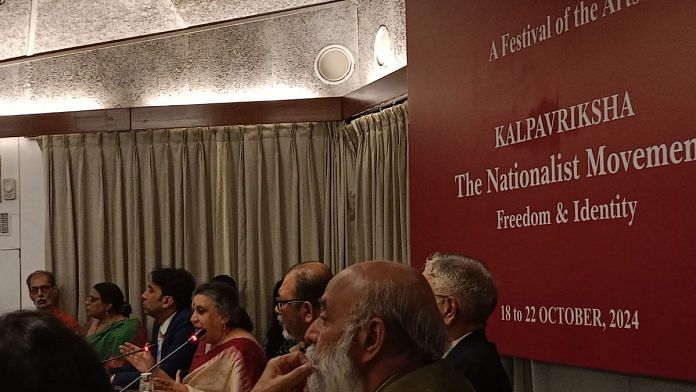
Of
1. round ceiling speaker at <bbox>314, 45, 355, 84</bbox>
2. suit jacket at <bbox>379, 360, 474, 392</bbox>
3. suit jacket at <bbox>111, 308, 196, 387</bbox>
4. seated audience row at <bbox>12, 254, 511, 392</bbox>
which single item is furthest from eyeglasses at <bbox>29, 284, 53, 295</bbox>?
suit jacket at <bbox>379, 360, 474, 392</bbox>

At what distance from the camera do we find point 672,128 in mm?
3293

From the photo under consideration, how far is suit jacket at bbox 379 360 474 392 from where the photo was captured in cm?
226

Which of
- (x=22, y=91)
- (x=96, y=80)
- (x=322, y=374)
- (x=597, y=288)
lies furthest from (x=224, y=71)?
(x=322, y=374)

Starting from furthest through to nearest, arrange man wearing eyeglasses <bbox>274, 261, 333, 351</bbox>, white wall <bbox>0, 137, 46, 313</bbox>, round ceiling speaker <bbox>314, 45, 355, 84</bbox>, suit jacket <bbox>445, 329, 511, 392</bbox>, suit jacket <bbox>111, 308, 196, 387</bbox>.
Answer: white wall <bbox>0, 137, 46, 313</bbox> < round ceiling speaker <bbox>314, 45, 355, 84</bbox> < suit jacket <bbox>111, 308, 196, 387</bbox> < man wearing eyeglasses <bbox>274, 261, 333, 351</bbox> < suit jacket <bbox>445, 329, 511, 392</bbox>

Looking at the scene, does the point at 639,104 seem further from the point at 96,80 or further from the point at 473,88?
the point at 96,80

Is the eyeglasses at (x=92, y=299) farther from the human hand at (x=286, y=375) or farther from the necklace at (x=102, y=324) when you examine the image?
the human hand at (x=286, y=375)

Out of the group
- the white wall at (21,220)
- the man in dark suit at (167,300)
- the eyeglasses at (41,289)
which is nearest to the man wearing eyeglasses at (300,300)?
the man in dark suit at (167,300)

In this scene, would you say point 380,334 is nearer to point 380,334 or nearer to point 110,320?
point 380,334

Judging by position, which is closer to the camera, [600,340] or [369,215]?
[600,340]

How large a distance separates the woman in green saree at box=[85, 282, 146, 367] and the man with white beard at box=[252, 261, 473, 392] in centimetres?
493

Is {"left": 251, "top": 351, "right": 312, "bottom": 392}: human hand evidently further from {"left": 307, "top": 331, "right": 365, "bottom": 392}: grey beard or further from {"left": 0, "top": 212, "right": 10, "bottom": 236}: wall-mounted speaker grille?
{"left": 0, "top": 212, "right": 10, "bottom": 236}: wall-mounted speaker grille

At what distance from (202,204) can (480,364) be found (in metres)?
4.58

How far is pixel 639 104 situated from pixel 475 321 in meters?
0.90

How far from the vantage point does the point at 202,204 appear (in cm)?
757
